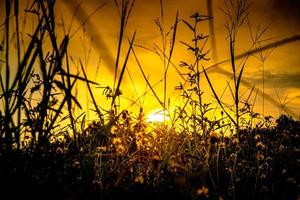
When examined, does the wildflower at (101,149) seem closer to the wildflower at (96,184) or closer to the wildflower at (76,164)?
the wildflower at (76,164)

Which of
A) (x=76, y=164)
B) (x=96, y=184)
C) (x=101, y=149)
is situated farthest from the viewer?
(x=101, y=149)

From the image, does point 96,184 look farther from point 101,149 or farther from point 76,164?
point 101,149

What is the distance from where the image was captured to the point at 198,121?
377cm

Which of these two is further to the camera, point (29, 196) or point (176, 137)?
point (176, 137)

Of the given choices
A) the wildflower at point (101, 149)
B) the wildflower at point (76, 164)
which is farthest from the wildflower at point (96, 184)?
the wildflower at point (101, 149)

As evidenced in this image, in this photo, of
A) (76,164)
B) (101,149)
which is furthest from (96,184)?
(101,149)

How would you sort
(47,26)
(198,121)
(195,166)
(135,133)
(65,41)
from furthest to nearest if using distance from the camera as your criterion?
(135,133), (198,121), (195,166), (47,26), (65,41)

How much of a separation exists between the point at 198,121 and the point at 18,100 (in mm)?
2074

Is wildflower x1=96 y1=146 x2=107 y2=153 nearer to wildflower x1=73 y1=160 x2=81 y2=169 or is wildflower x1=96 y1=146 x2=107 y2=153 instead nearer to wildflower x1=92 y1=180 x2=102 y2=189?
wildflower x1=73 y1=160 x2=81 y2=169

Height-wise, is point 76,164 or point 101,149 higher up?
point 101,149

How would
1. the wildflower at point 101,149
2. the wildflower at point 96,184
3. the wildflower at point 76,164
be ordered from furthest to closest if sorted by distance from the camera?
the wildflower at point 101,149, the wildflower at point 76,164, the wildflower at point 96,184

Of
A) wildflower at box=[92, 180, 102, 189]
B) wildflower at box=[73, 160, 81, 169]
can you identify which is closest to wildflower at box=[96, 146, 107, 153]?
wildflower at box=[73, 160, 81, 169]

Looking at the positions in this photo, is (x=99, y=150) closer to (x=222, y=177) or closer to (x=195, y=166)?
(x=195, y=166)

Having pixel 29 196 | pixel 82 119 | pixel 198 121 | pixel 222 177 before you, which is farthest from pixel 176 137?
pixel 29 196
